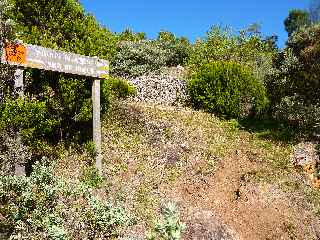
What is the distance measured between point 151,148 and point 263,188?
3.47m

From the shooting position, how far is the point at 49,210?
8.16 metres

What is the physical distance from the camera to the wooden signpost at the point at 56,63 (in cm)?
1016

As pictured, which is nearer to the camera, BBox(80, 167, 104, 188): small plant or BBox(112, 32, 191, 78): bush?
BBox(80, 167, 104, 188): small plant

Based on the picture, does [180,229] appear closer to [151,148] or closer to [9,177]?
[9,177]

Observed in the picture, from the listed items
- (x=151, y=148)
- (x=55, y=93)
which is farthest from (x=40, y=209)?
(x=151, y=148)

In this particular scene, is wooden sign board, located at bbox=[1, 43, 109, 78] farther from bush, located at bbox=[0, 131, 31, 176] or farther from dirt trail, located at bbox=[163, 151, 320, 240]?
dirt trail, located at bbox=[163, 151, 320, 240]

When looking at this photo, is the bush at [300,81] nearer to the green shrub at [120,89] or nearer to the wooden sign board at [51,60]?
the green shrub at [120,89]

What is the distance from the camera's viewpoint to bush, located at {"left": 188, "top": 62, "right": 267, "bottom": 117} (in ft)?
69.2

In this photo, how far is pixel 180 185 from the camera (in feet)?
46.8

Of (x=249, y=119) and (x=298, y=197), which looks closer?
(x=298, y=197)

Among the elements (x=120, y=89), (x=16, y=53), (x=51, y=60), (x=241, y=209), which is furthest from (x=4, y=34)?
(x=120, y=89)

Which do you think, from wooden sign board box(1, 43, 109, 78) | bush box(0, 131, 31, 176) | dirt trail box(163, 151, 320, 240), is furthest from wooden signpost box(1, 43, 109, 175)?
dirt trail box(163, 151, 320, 240)

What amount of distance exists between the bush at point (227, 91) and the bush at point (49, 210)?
12865mm

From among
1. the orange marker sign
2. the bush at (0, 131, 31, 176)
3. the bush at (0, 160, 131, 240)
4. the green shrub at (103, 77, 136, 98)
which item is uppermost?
the green shrub at (103, 77, 136, 98)
